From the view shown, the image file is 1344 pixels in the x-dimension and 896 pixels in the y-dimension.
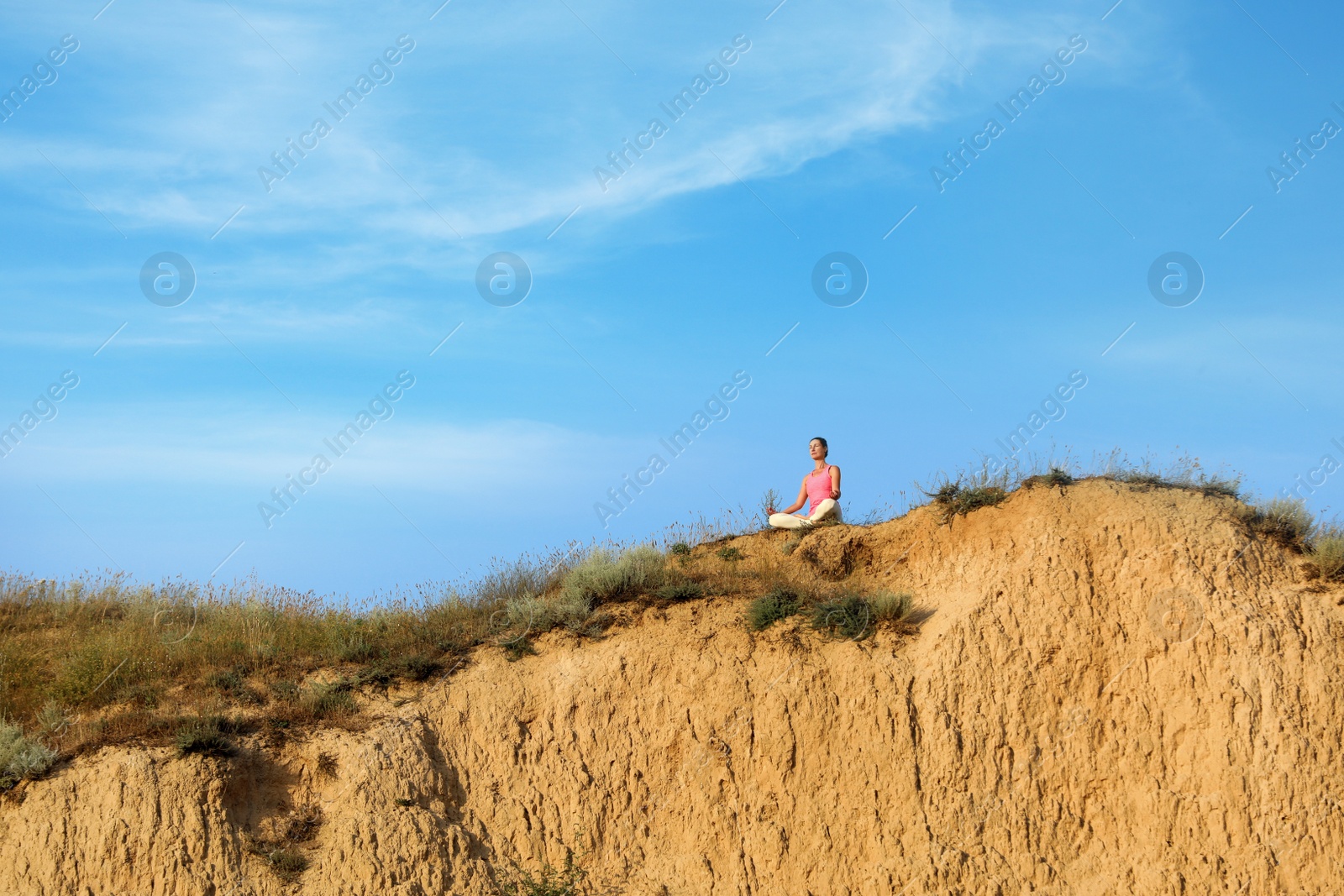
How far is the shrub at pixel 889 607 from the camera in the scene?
1309 cm

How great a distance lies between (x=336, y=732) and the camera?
1250 cm

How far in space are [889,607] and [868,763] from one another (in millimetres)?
2017

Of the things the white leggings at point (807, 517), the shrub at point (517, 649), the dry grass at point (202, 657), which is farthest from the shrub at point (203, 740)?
the white leggings at point (807, 517)

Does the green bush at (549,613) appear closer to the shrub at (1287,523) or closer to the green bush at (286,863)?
the green bush at (286,863)

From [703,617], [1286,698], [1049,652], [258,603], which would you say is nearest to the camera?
[1286,698]

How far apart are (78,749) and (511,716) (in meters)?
4.95

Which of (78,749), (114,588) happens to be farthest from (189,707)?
(114,588)

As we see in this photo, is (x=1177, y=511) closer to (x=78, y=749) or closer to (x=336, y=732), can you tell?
(x=336, y=732)

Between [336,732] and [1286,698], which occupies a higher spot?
[336,732]

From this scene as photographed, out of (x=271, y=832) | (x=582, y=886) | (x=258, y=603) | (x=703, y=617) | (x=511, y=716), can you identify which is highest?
(x=258, y=603)

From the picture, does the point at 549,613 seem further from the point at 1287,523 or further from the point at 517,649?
the point at 1287,523

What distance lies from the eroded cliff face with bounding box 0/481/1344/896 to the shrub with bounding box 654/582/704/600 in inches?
21.0

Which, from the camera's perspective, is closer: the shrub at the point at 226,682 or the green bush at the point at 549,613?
the shrub at the point at 226,682

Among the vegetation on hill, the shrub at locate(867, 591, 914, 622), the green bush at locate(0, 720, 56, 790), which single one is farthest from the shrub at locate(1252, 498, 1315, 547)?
the green bush at locate(0, 720, 56, 790)
